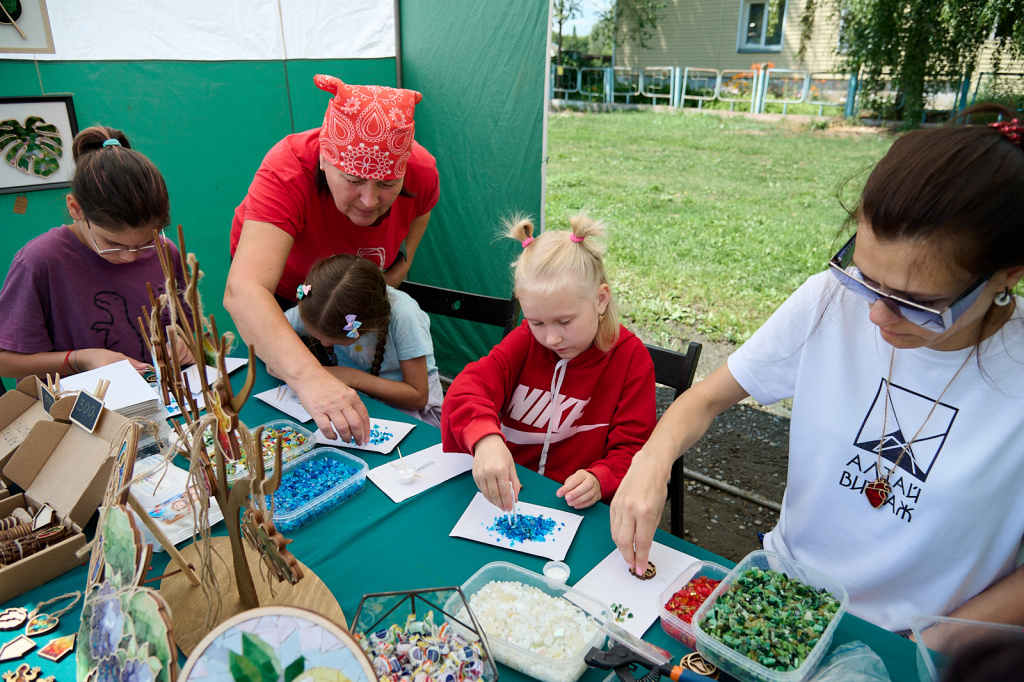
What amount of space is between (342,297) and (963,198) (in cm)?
159

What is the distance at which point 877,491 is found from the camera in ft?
4.25

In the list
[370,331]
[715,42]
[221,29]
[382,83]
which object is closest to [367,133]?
[370,331]

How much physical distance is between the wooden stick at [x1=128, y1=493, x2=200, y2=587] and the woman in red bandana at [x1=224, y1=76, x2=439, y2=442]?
1.50 ft

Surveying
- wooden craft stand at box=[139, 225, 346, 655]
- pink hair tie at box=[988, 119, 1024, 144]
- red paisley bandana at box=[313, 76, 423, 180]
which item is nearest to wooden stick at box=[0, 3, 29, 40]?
red paisley bandana at box=[313, 76, 423, 180]

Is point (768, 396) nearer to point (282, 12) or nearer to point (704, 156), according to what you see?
point (282, 12)

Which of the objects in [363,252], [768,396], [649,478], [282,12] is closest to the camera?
[649,478]

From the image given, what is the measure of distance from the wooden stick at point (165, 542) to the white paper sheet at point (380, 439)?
56cm

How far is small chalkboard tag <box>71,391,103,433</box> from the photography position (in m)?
1.32

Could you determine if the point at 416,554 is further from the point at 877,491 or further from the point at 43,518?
the point at 877,491

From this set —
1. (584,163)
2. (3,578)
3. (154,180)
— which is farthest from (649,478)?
(584,163)

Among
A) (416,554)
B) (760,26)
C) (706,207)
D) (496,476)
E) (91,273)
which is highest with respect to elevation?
(760,26)

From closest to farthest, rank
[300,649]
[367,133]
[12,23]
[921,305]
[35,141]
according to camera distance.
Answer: [300,649] → [921,305] → [367,133] → [12,23] → [35,141]

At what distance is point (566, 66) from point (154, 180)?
1933 cm

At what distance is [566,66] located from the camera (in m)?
19.3
